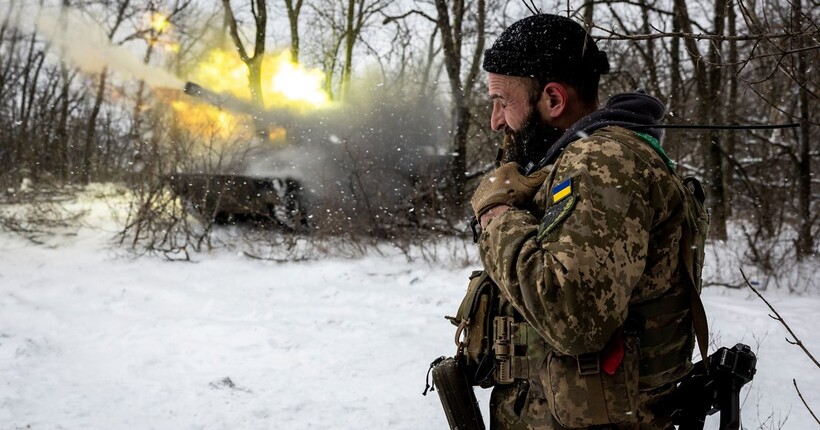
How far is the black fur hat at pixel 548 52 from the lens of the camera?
63.4 inches

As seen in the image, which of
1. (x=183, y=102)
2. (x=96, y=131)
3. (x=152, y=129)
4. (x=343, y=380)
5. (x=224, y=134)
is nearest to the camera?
(x=343, y=380)

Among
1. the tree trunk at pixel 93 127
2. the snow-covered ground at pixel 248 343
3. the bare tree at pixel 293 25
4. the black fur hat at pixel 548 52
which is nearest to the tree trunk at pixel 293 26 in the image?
the bare tree at pixel 293 25

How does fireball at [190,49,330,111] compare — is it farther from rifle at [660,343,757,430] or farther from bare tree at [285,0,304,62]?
rifle at [660,343,757,430]

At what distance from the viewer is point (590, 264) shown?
1.27m

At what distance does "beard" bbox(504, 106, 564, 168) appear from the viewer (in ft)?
5.52

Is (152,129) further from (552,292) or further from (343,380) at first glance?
(552,292)

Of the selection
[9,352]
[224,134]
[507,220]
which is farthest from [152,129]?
[507,220]

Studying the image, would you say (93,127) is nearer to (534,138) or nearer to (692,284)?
(534,138)

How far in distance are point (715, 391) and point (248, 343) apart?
13.5ft

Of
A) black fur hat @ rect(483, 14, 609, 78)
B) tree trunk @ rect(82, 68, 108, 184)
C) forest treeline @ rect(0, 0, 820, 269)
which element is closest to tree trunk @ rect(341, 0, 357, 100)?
forest treeline @ rect(0, 0, 820, 269)

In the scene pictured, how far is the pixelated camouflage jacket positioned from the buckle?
7 cm

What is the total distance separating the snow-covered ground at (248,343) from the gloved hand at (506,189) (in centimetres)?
234

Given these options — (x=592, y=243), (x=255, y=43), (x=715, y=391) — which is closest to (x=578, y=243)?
(x=592, y=243)

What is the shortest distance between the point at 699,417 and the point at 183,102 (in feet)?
41.9
